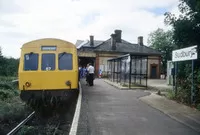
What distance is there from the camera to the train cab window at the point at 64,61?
12.9 meters

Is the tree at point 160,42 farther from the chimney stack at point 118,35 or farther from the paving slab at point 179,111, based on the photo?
the paving slab at point 179,111

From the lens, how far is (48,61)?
42.8ft

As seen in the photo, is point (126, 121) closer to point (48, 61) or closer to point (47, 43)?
point (48, 61)

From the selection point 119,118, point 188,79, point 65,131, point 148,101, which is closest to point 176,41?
point 188,79

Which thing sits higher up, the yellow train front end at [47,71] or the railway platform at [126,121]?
the yellow train front end at [47,71]

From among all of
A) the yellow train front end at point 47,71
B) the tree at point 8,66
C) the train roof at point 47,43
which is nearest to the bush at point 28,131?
the yellow train front end at point 47,71

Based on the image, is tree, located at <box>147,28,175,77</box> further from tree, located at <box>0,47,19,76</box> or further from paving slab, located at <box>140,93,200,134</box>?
paving slab, located at <box>140,93,200,134</box>

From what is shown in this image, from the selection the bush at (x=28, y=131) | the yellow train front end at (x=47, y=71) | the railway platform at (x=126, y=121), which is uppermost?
the yellow train front end at (x=47, y=71)

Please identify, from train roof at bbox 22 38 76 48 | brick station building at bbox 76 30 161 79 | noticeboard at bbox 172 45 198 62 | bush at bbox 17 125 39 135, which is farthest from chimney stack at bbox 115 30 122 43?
bush at bbox 17 125 39 135

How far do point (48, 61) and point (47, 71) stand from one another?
542 mm

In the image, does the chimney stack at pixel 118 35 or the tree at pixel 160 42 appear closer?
the chimney stack at pixel 118 35

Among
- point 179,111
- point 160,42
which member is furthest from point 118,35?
point 179,111

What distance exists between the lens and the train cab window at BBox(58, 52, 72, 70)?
12922 millimetres

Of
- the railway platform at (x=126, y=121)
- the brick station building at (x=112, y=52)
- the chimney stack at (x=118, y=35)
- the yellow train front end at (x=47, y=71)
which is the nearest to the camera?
the railway platform at (x=126, y=121)
